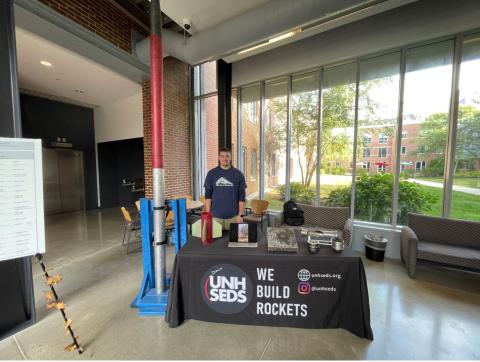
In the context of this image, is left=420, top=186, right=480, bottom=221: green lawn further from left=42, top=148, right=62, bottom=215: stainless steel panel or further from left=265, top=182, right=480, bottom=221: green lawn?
left=42, top=148, right=62, bottom=215: stainless steel panel

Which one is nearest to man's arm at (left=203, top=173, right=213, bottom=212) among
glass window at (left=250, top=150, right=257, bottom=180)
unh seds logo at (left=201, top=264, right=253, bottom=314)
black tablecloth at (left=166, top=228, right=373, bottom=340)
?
black tablecloth at (left=166, top=228, right=373, bottom=340)

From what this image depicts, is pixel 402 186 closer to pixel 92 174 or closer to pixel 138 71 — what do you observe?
pixel 138 71

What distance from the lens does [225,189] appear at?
2715mm

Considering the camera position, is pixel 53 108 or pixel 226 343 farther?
pixel 53 108

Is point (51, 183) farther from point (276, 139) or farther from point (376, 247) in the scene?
point (376, 247)

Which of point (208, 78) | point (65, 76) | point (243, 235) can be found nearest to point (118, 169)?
point (65, 76)

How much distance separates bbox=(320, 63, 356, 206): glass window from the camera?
13.0ft

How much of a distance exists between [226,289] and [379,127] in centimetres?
382

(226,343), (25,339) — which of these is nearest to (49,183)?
(25,339)

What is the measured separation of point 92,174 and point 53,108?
7.32 ft

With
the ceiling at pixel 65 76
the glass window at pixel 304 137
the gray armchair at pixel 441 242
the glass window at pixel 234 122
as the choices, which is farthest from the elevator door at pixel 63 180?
the gray armchair at pixel 441 242

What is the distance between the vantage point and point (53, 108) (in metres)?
6.07

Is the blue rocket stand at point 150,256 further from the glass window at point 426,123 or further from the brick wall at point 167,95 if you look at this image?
the glass window at point 426,123

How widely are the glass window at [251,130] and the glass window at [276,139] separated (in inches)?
9.6
